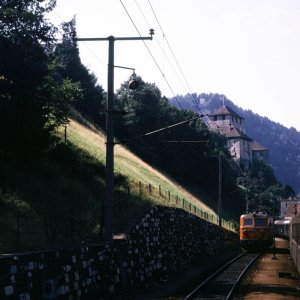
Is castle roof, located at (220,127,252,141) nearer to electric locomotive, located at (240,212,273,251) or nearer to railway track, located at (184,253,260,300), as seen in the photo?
electric locomotive, located at (240,212,273,251)

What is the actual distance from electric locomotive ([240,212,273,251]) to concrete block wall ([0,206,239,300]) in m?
11.7

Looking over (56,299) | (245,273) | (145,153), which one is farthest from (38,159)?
(145,153)

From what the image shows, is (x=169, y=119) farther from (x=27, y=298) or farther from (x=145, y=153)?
(x=27, y=298)

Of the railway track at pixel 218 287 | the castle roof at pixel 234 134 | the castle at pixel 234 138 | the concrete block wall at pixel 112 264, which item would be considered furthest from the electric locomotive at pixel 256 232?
the castle roof at pixel 234 134

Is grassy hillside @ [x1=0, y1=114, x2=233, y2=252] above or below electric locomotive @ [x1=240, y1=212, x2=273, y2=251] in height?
above

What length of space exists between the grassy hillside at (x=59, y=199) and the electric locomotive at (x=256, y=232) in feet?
36.6

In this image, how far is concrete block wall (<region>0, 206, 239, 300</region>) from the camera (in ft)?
33.6

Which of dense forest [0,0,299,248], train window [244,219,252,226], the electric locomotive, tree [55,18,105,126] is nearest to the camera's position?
dense forest [0,0,299,248]

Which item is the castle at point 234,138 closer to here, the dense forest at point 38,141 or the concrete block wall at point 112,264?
the dense forest at point 38,141

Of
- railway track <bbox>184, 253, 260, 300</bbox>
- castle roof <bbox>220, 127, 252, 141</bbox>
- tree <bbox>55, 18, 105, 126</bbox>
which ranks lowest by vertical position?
railway track <bbox>184, 253, 260, 300</bbox>

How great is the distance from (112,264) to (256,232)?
97.0ft

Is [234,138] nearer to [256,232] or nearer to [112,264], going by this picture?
[256,232]

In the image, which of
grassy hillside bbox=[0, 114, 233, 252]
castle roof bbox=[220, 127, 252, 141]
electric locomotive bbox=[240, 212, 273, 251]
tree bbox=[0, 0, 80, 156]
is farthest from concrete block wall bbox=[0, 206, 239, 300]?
castle roof bbox=[220, 127, 252, 141]

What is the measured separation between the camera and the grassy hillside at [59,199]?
69.8 ft
